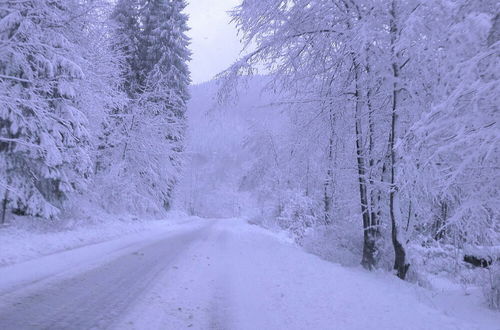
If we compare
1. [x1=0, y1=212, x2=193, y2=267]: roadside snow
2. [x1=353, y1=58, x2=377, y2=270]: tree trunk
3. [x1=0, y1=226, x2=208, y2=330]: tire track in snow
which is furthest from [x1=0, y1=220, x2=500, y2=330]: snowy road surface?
[x1=353, y1=58, x2=377, y2=270]: tree trunk

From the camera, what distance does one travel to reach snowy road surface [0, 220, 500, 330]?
423 cm

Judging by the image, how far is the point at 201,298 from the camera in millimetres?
5402

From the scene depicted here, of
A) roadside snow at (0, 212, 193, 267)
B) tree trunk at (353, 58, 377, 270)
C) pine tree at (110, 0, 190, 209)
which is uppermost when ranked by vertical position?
pine tree at (110, 0, 190, 209)

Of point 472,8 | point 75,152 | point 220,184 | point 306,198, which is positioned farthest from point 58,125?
point 220,184

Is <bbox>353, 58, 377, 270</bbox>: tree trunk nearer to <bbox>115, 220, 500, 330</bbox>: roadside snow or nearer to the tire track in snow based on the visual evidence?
<bbox>115, 220, 500, 330</bbox>: roadside snow

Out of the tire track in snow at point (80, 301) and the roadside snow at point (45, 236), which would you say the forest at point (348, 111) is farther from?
the tire track in snow at point (80, 301)

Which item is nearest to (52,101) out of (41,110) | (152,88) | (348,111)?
(41,110)

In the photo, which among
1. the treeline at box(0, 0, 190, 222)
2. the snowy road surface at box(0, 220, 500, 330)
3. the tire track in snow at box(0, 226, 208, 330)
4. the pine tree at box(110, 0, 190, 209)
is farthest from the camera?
the pine tree at box(110, 0, 190, 209)

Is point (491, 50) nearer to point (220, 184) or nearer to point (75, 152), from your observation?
point (75, 152)

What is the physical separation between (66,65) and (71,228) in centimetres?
550

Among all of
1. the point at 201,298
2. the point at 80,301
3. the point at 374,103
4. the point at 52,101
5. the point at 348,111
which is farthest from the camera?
the point at 52,101

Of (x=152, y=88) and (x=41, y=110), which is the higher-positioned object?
(x=152, y=88)

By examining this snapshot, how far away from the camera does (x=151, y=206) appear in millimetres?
23312

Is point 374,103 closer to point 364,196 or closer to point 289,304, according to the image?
point 364,196
